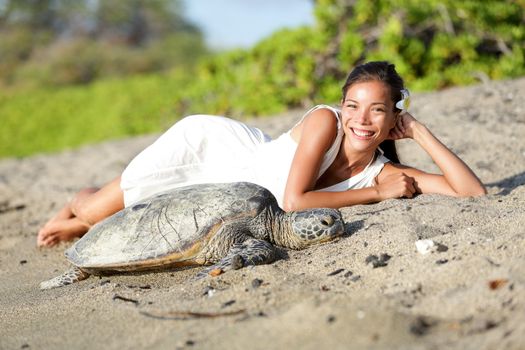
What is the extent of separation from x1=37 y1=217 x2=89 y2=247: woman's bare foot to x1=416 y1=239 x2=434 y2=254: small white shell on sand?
205 centimetres

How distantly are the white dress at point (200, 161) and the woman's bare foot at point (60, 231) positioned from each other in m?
0.47

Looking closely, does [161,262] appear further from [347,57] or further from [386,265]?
[347,57]

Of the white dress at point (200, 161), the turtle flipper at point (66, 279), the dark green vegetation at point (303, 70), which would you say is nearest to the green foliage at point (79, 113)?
the dark green vegetation at point (303, 70)

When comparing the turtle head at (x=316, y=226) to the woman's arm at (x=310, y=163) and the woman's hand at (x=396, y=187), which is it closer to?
the woman's arm at (x=310, y=163)

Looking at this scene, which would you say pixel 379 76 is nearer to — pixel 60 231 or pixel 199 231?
pixel 199 231

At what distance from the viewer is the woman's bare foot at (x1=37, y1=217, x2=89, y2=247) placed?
3719 mm

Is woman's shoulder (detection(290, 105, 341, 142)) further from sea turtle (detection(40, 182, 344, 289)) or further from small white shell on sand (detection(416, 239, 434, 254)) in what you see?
small white shell on sand (detection(416, 239, 434, 254))

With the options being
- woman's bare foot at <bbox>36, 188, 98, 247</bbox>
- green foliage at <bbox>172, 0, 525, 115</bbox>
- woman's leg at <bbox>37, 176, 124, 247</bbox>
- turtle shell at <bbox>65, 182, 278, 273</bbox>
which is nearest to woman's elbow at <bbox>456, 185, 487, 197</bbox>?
turtle shell at <bbox>65, 182, 278, 273</bbox>

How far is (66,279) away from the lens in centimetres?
294

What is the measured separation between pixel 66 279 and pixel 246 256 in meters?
0.92

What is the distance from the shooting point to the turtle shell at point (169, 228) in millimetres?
2785

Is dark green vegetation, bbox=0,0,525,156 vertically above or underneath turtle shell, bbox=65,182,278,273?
above

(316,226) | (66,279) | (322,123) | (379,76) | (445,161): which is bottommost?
(66,279)

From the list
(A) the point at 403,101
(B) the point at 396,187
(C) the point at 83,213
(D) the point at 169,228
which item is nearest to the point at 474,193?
(B) the point at 396,187
